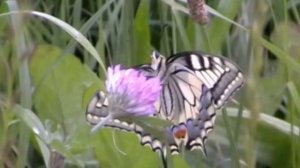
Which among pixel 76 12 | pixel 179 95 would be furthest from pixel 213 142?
pixel 76 12

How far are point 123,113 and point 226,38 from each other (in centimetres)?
85

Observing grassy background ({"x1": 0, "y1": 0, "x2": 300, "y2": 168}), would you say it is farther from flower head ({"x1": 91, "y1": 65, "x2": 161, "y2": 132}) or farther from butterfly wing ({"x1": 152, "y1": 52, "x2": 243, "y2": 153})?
flower head ({"x1": 91, "y1": 65, "x2": 161, "y2": 132})

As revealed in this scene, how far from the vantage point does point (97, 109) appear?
0.98 metres

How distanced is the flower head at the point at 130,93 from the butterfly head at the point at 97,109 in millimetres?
93

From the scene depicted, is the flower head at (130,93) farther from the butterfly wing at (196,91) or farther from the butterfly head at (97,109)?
the butterfly wing at (196,91)

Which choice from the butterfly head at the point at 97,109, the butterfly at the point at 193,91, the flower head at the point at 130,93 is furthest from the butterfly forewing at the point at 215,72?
the flower head at the point at 130,93

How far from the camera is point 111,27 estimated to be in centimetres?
161

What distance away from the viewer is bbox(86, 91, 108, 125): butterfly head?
967mm

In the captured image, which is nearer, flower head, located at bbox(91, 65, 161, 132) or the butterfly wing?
flower head, located at bbox(91, 65, 161, 132)

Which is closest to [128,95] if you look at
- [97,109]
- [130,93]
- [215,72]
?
[130,93]

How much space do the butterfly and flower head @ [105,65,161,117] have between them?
1.21ft

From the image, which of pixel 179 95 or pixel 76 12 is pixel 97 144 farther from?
pixel 76 12

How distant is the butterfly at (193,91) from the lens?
4.21 ft

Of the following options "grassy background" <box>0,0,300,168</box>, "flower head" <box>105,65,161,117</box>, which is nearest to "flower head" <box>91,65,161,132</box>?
"flower head" <box>105,65,161,117</box>
